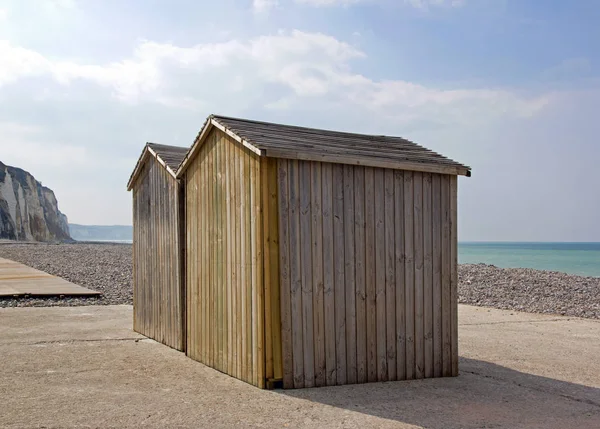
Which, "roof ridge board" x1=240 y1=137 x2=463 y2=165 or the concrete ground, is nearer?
the concrete ground

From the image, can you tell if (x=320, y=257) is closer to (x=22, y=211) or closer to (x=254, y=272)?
(x=254, y=272)

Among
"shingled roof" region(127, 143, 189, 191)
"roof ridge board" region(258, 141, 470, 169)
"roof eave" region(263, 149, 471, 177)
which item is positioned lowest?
"roof eave" region(263, 149, 471, 177)

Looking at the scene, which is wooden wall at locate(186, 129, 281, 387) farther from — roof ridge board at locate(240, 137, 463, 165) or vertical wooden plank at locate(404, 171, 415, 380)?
vertical wooden plank at locate(404, 171, 415, 380)

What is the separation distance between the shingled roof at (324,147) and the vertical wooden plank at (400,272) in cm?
29

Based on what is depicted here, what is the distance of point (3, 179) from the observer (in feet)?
248

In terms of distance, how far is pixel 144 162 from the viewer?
31.9 ft

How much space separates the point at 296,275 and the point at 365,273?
34.5 inches

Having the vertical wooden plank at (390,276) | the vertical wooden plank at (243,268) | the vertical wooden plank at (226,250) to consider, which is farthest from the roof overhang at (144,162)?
the vertical wooden plank at (390,276)

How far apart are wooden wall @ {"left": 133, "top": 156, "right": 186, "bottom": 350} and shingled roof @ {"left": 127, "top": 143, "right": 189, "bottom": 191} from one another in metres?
0.11

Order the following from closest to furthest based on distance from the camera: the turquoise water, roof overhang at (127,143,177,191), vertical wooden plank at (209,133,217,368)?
vertical wooden plank at (209,133,217,368)
roof overhang at (127,143,177,191)
the turquoise water

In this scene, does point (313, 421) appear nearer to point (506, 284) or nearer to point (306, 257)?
point (306, 257)

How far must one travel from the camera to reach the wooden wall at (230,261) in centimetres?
615

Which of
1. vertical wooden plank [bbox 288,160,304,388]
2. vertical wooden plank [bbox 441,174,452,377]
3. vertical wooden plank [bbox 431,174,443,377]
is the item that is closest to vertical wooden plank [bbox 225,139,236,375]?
vertical wooden plank [bbox 288,160,304,388]

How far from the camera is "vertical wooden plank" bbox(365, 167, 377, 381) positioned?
668cm
